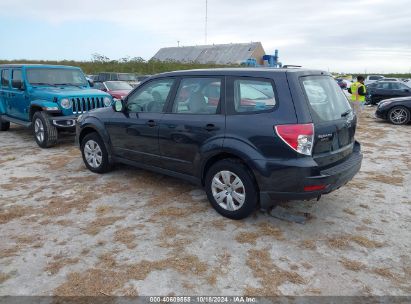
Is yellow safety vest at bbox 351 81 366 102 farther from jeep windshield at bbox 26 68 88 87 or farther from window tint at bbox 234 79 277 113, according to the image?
window tint at bbox 234 79 277 113

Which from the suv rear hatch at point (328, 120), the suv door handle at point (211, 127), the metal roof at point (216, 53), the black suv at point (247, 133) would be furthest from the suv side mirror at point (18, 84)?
the metal roof at point (216, 53)

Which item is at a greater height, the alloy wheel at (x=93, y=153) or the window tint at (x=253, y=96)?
the window tint at (x=253, y=96)

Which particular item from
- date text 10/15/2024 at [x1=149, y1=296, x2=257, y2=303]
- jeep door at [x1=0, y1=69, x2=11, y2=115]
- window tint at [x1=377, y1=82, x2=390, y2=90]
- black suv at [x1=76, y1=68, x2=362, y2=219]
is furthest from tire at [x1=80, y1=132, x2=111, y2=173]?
window tint at [x1=377, y1=82, x2=390, y2=90]

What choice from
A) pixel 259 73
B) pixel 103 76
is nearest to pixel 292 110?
pixel 259 73

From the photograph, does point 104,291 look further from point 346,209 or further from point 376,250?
point 346,209

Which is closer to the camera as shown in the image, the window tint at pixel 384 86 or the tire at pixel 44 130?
the tire at pixel 44 130

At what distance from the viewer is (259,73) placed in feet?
12.9

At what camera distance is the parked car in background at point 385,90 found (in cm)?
1777

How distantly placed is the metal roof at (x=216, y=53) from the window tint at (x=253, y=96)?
164 ft

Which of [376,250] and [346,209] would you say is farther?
[346,209]

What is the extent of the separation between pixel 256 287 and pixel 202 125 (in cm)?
200

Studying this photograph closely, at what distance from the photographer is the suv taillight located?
3.54m

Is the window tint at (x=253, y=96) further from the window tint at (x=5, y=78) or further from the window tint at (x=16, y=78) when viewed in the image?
the window tint at (x=5, y=78)

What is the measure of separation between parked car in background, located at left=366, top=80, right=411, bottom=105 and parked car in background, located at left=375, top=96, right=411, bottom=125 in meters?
6.22
